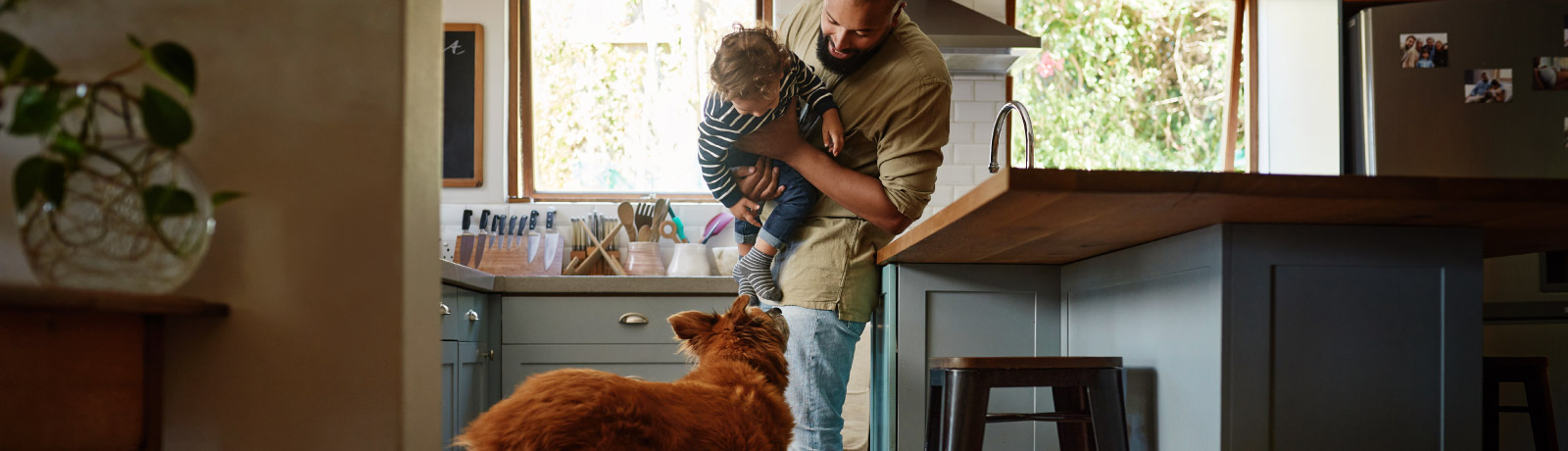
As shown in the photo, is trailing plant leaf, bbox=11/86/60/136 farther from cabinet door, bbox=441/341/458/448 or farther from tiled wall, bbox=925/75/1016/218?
tiled wall, bbox=925/75/1016/218

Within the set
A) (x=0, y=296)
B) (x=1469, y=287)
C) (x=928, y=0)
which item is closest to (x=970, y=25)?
(x=928, y=0)

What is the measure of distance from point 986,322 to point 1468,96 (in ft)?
7.99

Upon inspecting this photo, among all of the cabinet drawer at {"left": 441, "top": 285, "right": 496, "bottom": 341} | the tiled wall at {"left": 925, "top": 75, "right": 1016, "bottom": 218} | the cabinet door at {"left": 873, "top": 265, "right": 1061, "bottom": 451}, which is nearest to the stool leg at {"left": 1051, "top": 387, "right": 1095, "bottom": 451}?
the cabinet door at {"left": 873, "top": 265, "right": 1061, "bottom": 451}

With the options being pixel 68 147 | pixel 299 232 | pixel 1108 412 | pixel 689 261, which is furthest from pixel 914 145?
pixel 689 261

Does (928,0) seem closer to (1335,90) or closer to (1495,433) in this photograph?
(1335,90)

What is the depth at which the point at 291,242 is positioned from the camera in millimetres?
910

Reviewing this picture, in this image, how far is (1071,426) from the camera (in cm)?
214

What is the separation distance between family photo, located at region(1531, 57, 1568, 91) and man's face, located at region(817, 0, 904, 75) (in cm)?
290

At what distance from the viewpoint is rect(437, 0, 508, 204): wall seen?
4016 millimetres

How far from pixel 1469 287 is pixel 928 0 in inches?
93.8

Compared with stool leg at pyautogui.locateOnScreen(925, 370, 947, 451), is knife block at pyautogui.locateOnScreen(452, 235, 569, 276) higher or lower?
higher

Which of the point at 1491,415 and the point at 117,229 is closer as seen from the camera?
the point at 117,229

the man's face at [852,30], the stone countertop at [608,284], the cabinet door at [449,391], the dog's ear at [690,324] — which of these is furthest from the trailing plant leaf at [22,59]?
the stone countertop at [608,284]

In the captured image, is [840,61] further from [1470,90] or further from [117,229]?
[1470,90]
